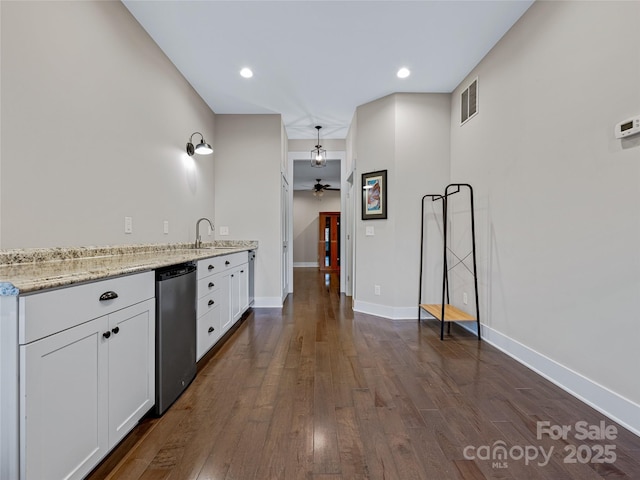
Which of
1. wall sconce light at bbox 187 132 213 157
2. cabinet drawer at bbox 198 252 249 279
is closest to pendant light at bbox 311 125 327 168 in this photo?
wall sconce light at bbox 187 132 213 157

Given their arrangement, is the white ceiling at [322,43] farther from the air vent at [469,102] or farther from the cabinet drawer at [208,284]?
the cabinet drawer at [208,284]

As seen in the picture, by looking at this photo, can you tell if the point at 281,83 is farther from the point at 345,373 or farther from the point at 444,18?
the point at 345,373

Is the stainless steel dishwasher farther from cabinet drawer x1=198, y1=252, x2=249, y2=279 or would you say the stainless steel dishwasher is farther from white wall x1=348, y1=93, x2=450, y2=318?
white wall x1=348, y1=93, x2=450, y2=318

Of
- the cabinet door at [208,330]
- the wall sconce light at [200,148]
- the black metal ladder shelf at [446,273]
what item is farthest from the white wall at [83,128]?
the black metal ladder shelf at [446,273]

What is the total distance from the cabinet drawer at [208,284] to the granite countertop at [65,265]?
0.20m

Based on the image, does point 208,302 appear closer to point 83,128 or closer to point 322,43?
point 83,128

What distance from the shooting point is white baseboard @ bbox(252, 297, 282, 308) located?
418cm

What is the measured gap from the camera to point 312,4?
7.24 feet

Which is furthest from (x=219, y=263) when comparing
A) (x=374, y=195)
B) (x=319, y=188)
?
(x=319, y=188)

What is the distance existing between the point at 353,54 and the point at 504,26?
51.1 inches

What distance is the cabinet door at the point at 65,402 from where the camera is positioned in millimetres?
941

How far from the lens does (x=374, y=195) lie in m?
3.75

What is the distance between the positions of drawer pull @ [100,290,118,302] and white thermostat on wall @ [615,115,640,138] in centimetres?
273

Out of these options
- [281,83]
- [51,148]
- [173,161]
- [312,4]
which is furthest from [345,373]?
[281,83]
